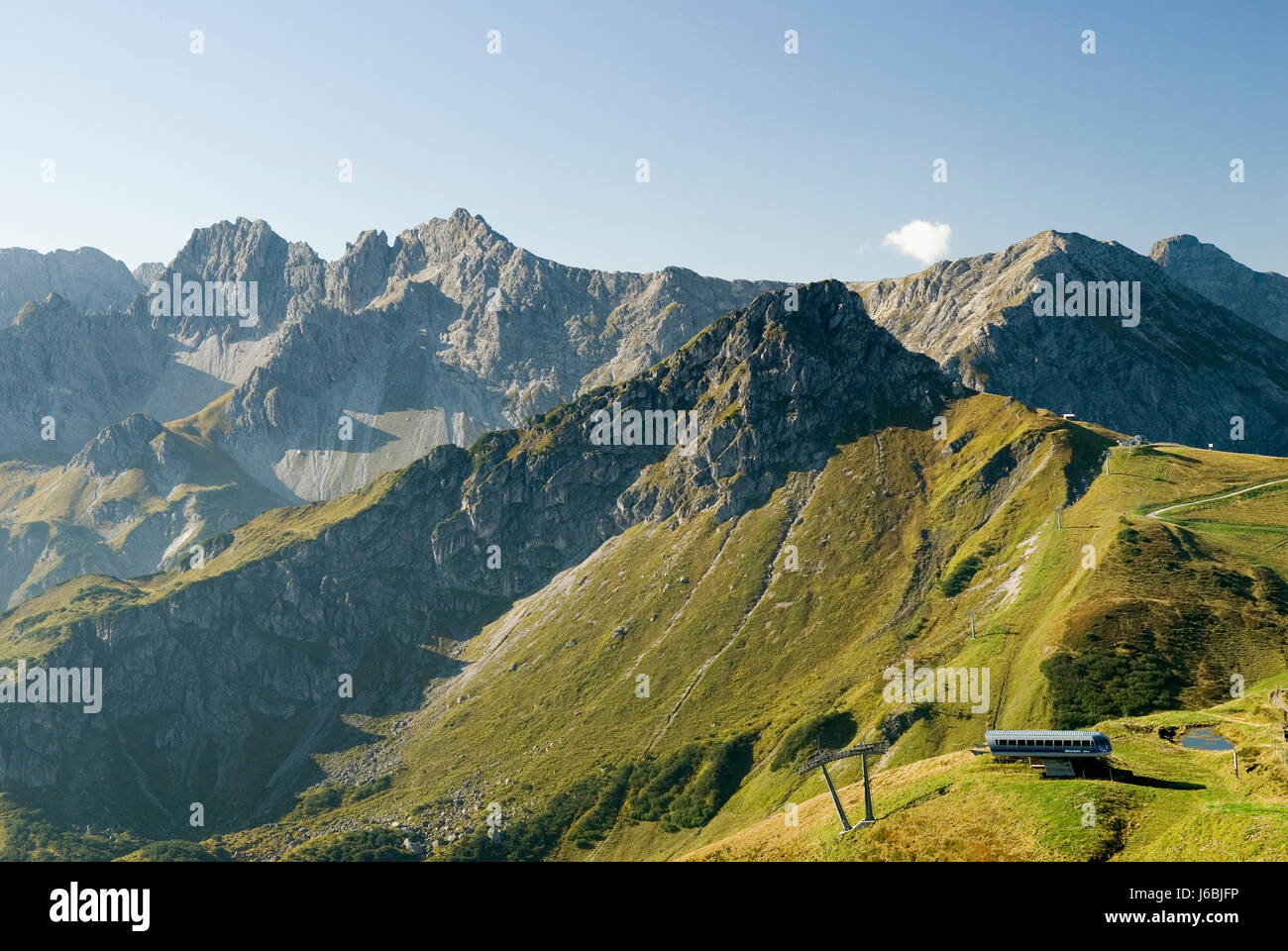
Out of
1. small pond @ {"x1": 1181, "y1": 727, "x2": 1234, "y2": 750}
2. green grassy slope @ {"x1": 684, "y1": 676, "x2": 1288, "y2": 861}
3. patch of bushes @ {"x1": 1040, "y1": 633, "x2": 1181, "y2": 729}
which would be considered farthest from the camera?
patch of bushes @ {"x1": 1040, "y1": 633, "x2": 1181, "y2": 729}

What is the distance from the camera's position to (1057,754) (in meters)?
81.2

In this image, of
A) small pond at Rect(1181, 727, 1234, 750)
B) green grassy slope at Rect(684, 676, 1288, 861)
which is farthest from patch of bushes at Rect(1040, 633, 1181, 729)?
small pond at Rect(1181, 727, 1234, 750)

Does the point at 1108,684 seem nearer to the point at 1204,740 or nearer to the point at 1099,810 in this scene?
the point at 1204,740

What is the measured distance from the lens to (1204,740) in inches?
3573

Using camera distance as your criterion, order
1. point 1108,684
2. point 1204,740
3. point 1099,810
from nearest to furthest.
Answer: point 1099,810
point 1204,740
point 1108,684

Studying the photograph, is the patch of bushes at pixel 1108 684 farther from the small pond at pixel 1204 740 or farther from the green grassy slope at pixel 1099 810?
the small pond at pixel 1204 740

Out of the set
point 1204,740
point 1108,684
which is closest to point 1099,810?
point 1204,740

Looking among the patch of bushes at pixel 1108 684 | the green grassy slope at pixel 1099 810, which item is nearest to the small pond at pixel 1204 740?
the green grassy slope at pixel 1099 810

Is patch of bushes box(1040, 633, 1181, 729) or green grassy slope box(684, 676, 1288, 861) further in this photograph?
patch of bushes box(1040, 633, 1181, 729)

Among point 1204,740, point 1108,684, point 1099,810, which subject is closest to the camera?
point 1099,810

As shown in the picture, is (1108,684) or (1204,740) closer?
(1204,740)

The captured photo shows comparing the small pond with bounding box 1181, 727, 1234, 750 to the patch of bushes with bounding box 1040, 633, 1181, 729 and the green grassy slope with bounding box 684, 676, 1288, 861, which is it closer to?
the green grassy slope with bounding box 684, 676, 1288, 861

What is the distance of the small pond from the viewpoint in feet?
289
